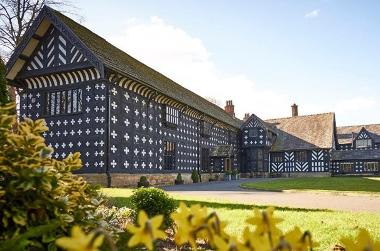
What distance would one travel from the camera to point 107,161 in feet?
63.4

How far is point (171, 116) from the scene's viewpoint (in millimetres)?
26281

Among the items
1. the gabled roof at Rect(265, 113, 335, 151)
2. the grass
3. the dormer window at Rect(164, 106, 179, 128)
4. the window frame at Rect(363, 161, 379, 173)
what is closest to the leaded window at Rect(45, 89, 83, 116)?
the dormer window at Rect(164, 106, 179, 128)

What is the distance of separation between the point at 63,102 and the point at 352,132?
47.4 metres

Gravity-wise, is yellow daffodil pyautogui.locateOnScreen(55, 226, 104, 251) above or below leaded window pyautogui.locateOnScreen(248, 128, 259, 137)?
below

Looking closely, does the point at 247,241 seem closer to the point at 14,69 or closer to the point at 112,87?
the point at 112,87

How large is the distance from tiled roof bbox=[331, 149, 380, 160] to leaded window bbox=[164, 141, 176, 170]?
27950mm

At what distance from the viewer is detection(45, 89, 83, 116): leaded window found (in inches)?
809

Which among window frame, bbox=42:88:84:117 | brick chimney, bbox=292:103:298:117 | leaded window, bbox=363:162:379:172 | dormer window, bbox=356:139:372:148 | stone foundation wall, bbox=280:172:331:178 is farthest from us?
brick chimney, bbox=292:103:298:117

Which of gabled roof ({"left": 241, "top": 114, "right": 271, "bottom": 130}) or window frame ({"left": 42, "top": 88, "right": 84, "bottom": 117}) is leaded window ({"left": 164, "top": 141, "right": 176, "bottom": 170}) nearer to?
window frame ({"left": 42, "top": 88, "right": 84, "bottom": 117})

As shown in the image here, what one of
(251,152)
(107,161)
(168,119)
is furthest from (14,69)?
(251,152)

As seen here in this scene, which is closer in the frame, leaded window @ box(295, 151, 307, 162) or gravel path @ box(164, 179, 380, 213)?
gravel path @ box(164, 179, 380, 213)

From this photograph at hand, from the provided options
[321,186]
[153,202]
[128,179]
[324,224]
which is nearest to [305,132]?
[321,186]

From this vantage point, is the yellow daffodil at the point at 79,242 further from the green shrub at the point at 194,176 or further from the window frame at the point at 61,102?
the green shrub at the point at 194,176

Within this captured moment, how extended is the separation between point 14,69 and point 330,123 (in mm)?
35973
